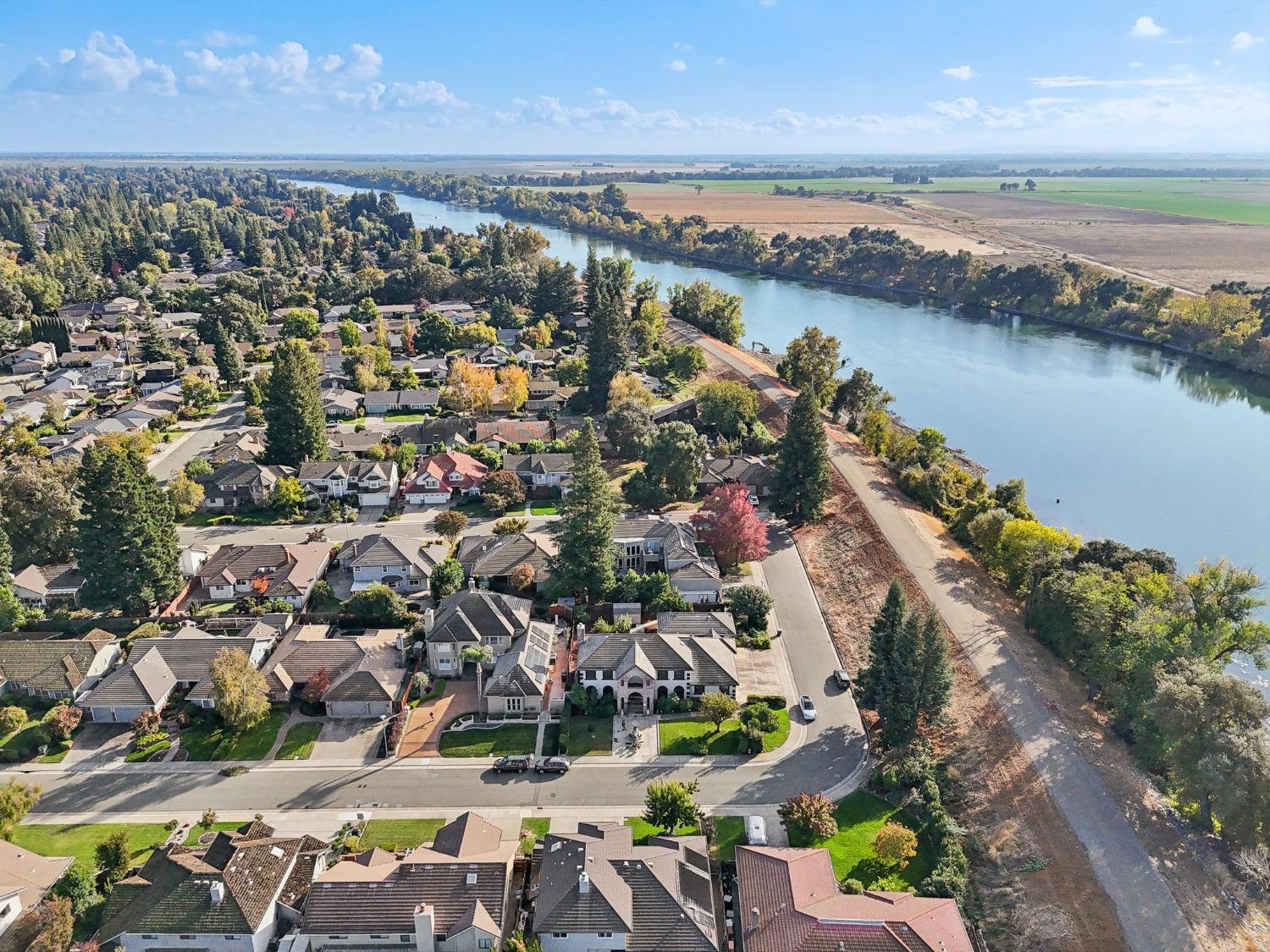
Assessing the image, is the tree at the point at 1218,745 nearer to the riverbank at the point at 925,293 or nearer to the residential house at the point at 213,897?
the residential house at the point at 213,897

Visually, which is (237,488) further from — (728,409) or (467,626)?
(728,409)

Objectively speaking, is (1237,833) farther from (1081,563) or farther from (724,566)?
(724,566)

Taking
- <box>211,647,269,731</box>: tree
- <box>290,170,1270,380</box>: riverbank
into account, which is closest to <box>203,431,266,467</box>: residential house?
<box>211,647,269,731</box>: tree

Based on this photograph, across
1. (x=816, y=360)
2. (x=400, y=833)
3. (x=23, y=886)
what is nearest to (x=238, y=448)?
(x=23, y=886)

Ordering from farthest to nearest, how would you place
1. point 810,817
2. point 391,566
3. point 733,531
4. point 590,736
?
point 733,531, point 391,566, point 590,736, point 810,817

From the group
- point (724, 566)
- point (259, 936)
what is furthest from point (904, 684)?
point (259, 936)

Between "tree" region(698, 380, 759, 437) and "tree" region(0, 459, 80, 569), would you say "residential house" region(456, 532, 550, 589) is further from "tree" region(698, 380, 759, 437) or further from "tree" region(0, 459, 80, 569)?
"tree" region(698, 380, 759, 437)
